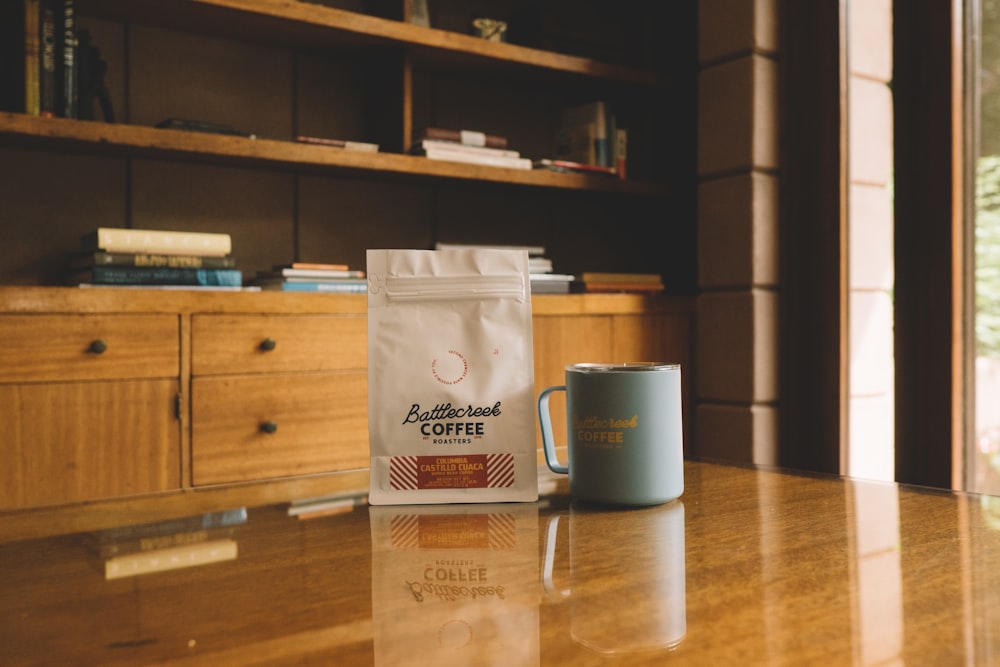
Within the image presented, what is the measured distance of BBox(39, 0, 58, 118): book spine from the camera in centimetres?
202

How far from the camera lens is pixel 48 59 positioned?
6.67ft

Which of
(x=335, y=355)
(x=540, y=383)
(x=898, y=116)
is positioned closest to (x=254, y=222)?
(x=335, y=355)

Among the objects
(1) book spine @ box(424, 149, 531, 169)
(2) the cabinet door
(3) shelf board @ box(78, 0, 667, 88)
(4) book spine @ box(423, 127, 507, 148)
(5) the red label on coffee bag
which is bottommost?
(2) the cabinet door

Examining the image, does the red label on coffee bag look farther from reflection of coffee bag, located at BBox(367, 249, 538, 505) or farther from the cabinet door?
the cabinet door

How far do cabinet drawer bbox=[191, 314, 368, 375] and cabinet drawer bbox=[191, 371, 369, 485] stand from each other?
0.03m

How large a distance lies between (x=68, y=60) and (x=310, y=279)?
2.41ft

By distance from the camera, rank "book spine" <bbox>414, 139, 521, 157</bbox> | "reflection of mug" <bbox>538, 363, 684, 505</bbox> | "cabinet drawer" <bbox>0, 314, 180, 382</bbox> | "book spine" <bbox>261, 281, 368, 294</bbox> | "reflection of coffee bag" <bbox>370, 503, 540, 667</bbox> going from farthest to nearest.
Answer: "book spine" <bbox>414, 139, 521, 157</bbox> → "book spine" <bbox>261, 281, 368, 294</bbox> → "cabinet drawer" <bbox>0, 314, 180, 382</bbox> → "reflection of mug" <bbox>538, 363, 684, 505</bbox> → "reflection of coffee bag" <bbox>370, 503, 540, 667</bbox>

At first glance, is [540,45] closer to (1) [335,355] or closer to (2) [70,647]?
(1) [335,355]

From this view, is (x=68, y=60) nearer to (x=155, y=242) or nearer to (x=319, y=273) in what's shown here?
(x=155, y=242)

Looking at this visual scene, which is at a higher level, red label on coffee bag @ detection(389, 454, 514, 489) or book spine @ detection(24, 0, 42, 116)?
book spine @ detection(24, 0, 42, 116)

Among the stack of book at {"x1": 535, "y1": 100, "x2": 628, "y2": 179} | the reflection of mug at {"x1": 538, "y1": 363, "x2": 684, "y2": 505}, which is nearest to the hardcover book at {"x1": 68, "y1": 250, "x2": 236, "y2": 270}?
the stack of book at {"x1": 535, "y1": 100, "x2": 628, "y2": 179}

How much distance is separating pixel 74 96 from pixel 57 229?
383 mm

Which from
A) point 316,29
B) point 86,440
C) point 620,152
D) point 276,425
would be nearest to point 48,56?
point 316,29

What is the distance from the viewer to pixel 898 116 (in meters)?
2.45
